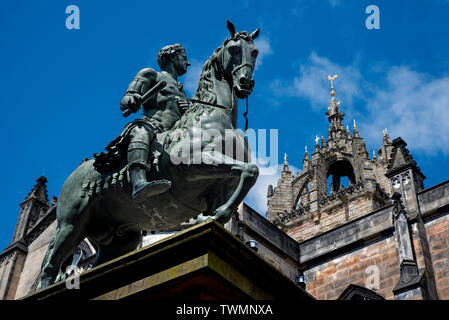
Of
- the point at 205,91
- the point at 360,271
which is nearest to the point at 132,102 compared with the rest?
the point at 205,91

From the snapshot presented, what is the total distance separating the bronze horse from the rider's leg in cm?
17

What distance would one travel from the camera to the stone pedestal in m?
4.23

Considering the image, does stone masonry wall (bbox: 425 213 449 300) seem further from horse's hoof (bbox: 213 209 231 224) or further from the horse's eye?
horse's hoof (bbox: 213 209 231 224)

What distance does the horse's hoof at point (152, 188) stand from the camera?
5.48 metres

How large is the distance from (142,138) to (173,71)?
52.7 inches

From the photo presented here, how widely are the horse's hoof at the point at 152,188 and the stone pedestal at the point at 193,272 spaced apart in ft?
3.35

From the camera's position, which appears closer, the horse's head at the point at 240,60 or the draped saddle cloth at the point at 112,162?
the horse's head at the point at 240,60

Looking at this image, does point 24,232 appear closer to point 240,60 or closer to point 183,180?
point 183,180

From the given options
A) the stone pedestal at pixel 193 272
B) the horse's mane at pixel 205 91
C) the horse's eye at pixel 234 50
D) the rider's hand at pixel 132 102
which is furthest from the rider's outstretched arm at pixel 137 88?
the stone pedestal at pixel 193 272

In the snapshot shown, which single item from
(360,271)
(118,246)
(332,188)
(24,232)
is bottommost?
(118,246)

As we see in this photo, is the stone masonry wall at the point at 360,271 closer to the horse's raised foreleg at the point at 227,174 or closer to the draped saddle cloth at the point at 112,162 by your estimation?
the draped saddle cloth at the point at 112,162

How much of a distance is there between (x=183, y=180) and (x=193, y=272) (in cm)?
163

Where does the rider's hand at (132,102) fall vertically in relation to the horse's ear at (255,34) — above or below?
below

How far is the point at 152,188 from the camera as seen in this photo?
18.0ft
